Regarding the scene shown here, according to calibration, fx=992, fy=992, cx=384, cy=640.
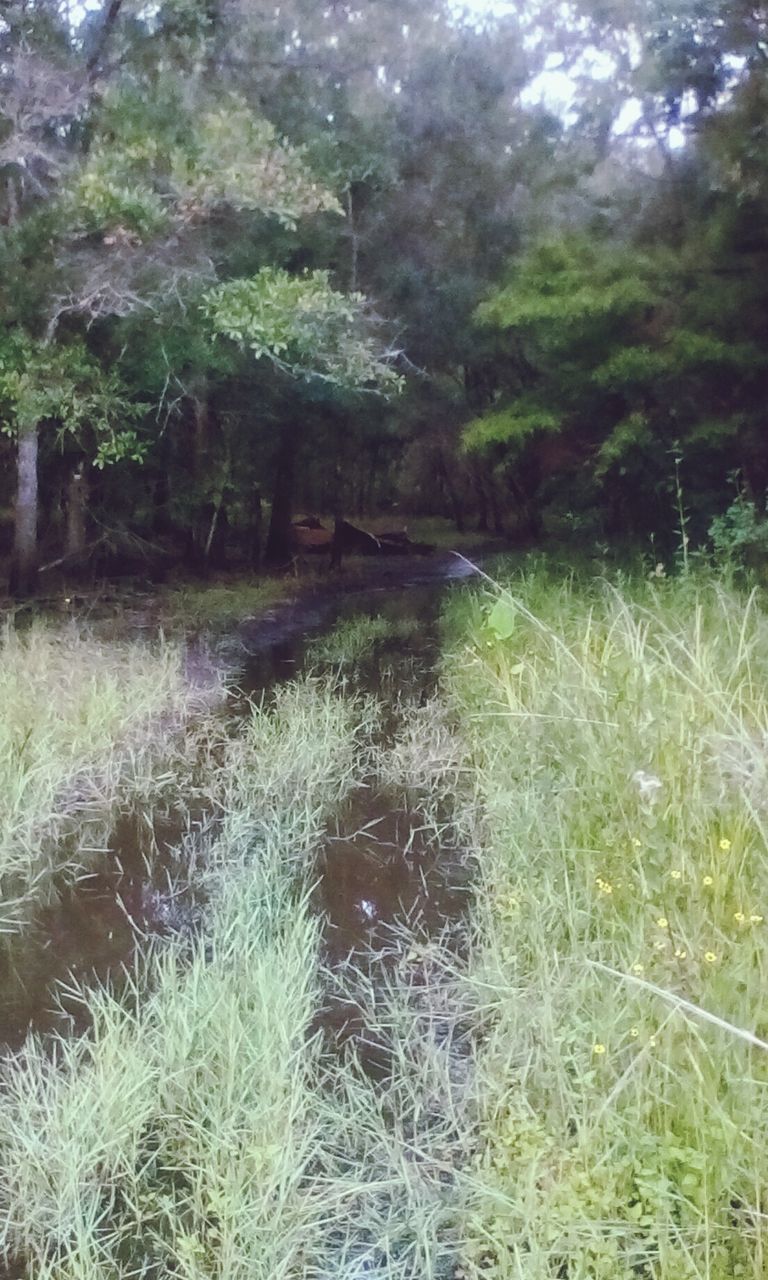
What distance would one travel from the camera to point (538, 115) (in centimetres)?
958

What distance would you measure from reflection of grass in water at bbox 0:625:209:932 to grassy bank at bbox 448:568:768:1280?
1.73 meters

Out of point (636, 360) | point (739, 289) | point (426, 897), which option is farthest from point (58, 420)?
point (426, 897)

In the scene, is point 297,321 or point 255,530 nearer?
point 297,321

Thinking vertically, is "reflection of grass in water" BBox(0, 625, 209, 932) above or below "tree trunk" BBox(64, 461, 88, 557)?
below

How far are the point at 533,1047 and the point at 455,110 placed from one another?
963 cm

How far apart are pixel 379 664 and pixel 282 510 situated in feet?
19.4

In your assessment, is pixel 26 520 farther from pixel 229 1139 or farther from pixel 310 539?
pixel 229 1139

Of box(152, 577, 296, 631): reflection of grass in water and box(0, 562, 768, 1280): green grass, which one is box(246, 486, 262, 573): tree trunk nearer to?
box(152, 577, 296, 631): reflection of grass in water

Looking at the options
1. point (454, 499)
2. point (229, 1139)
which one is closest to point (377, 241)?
point (229, 1139)

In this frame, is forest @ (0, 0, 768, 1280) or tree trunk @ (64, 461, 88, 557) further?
tree trunk @ (64, 461, 88, 557)

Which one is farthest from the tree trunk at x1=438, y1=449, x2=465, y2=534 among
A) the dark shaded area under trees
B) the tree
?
the tree

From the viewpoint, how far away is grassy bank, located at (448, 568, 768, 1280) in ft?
6.06

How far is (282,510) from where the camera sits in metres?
13.2

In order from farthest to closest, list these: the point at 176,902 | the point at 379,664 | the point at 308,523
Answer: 1. the point at 308,523
2. the point at 379,664
3. the point at 176,902
